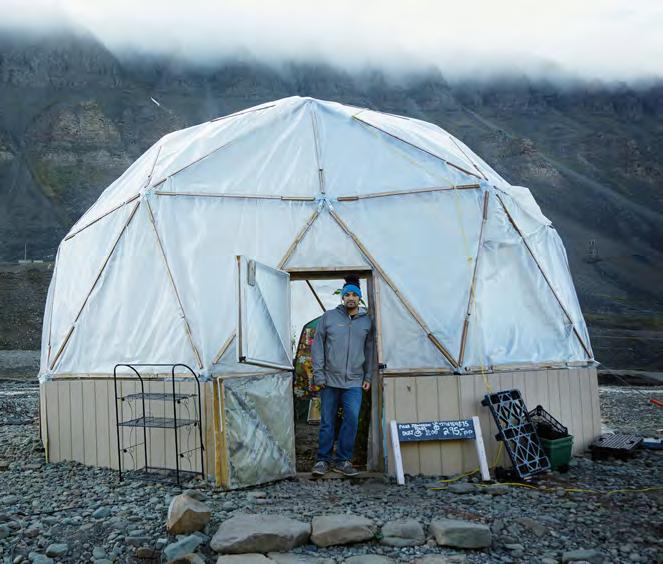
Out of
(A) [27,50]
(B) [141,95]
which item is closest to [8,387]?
(B) [141,95]

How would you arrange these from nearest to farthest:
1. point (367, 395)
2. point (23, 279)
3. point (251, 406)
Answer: point (251, 406) → point (367, 395) → point (23, 279)

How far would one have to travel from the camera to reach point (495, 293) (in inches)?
282

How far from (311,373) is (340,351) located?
153 inches

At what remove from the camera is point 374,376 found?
6832 millimetres

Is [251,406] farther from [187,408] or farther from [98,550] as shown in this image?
[98,550]

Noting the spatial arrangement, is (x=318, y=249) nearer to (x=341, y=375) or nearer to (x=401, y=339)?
(x=401, y=339)

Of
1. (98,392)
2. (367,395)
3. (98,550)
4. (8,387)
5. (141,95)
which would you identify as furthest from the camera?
(141,95)

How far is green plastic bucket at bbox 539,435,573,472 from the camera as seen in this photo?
648 centimetres

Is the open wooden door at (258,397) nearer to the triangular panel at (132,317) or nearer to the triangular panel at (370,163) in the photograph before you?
the triangular panel at (132,317)

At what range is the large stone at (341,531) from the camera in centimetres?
439

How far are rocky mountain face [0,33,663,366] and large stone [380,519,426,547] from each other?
28730 millimetres

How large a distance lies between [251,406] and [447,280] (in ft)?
7.79

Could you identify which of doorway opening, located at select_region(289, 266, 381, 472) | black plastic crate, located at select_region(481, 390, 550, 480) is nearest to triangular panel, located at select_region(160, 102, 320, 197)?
doorway opening, located at select_region(289, 266, 381, 472)

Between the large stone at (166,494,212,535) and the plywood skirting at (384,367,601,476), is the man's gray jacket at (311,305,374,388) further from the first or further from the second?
the large stone at (166,494,212,535)
